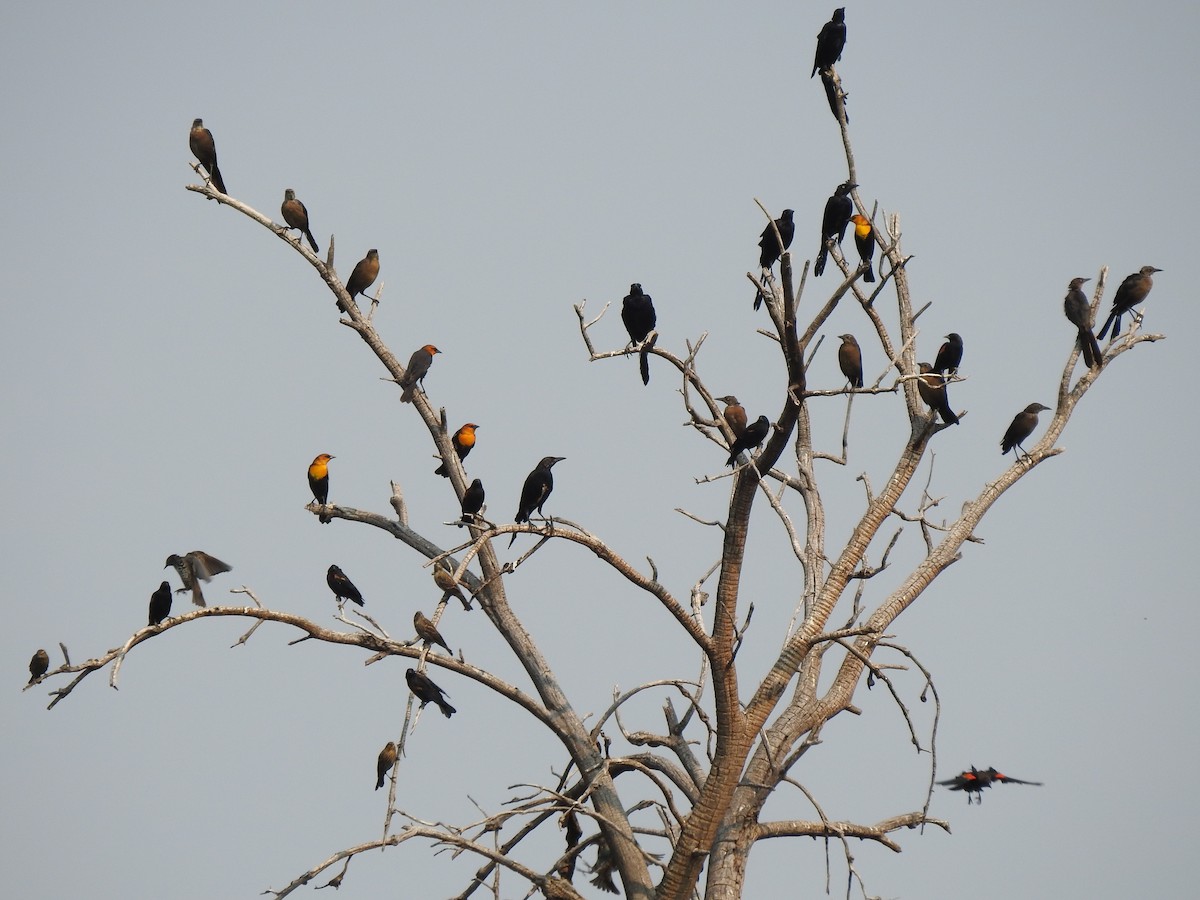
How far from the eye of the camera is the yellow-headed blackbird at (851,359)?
32.9 ft

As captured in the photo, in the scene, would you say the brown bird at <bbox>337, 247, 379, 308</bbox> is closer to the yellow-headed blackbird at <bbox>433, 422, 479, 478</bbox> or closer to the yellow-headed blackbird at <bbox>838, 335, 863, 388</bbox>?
the yellow-headed blackbird at <bbox>433, 422, 479, 478</bbox>

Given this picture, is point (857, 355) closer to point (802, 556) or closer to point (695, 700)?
point (802, 556)

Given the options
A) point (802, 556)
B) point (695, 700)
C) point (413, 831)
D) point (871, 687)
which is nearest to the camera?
point (413, 831)

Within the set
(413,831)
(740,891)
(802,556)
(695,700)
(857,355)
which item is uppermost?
(857,355)

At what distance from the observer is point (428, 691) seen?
958cm

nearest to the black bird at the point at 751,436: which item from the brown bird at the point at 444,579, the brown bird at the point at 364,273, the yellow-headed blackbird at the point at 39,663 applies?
the brown bird at the point at 444,579

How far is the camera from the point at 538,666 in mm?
9203

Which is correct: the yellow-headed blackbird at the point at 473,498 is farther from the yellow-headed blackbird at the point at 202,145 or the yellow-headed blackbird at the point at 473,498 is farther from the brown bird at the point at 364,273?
the yellow-headed blackbird at the point at 202,145

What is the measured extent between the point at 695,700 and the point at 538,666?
4.16ft

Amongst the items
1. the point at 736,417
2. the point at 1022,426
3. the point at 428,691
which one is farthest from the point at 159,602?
the point at 1022,426

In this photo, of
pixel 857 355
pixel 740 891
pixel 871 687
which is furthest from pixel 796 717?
pixel 857 355

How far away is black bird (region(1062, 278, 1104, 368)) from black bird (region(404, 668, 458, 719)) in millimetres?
5153

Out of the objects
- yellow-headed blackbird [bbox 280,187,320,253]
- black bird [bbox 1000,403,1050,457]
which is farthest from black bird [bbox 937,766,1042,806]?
yellow-headed blackbird [bbox 280,187,320,253]

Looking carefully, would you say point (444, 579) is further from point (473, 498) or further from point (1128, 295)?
point (1128, 295)
